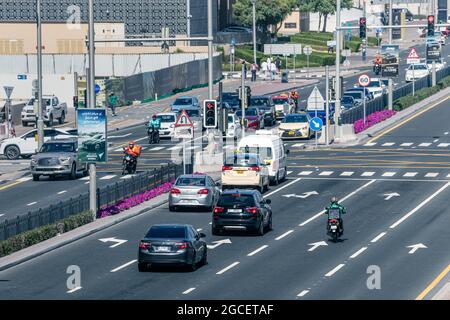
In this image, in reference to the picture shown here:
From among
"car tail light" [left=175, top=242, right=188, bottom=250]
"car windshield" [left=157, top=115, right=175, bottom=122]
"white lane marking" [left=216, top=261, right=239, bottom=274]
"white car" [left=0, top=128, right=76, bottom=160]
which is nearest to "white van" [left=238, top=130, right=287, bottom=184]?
"white car" [left=0, top=128, right=76, bottom=160]

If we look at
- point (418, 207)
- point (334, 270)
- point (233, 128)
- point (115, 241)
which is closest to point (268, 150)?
point (418, 207)

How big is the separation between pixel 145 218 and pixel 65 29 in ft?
288

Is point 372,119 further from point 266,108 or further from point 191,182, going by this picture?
point 191,182

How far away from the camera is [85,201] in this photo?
50.5 meters

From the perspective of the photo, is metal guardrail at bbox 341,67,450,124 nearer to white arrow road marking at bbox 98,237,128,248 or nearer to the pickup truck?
the pickup truck

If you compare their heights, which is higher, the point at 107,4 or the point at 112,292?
the point at 107,4

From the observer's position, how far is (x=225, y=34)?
147750mm

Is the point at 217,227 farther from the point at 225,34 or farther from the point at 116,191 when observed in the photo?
the point at 225,34

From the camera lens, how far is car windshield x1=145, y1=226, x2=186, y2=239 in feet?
125

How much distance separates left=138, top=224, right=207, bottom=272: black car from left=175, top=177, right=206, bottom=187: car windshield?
13500 millimetres

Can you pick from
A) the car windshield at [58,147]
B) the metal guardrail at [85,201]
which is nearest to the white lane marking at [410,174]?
the metal guardrail at [85,201]

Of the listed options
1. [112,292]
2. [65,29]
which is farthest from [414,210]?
[65,29]

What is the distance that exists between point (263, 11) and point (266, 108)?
65.0 meters

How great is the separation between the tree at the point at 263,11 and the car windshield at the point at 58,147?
90.6 metres
